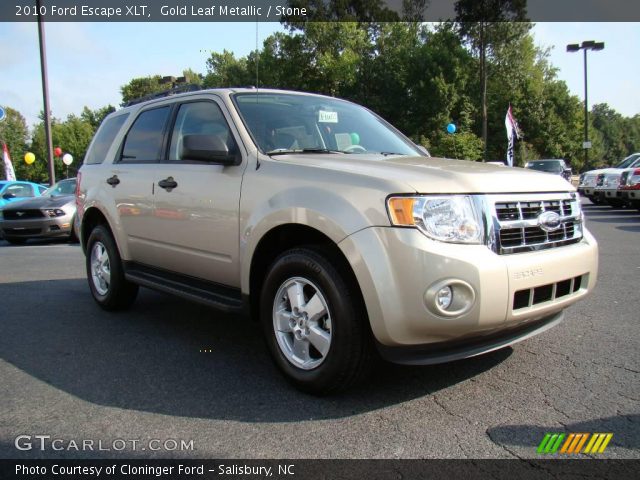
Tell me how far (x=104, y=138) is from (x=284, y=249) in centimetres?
307

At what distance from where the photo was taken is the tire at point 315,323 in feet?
9.14

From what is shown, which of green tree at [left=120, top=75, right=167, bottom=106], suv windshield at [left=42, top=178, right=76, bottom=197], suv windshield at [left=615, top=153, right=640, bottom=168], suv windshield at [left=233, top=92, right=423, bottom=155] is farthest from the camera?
green tree at [left=120, top=75, right=167, bottom=106]

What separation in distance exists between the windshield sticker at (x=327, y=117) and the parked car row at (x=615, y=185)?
12.5 m

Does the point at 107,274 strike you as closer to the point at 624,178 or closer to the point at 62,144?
the point at 624,178

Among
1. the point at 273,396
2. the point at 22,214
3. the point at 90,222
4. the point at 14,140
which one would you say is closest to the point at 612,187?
the point at 90,222

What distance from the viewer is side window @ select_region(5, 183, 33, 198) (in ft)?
48.2

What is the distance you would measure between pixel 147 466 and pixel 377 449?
1.05 metres

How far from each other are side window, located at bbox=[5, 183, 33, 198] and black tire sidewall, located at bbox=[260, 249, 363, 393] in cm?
1431

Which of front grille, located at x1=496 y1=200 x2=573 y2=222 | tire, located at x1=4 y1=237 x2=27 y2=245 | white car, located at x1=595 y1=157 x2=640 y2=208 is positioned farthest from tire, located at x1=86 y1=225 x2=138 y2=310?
white car, located at x1=595 y1=157 x2=640 y2=208

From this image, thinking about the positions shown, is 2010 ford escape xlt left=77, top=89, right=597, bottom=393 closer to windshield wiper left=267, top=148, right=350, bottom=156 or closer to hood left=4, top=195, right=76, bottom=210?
windshield wiper left=267, top=148, right=350, bottom=156

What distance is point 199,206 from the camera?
12.3 ft

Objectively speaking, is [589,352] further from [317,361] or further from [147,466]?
[147,466]

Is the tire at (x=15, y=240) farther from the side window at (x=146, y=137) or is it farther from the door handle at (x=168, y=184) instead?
the door handle at (x=168, y=184)

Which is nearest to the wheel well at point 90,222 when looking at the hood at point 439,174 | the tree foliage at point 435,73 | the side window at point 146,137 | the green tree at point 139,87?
the side window at point 146,137
